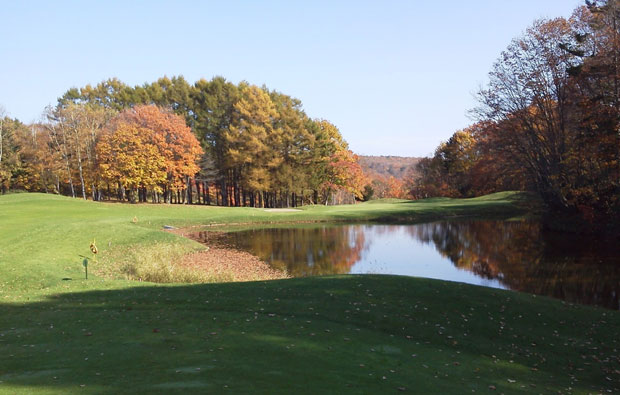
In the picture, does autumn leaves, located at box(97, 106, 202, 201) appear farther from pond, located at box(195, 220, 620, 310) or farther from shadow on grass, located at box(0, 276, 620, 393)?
shadow on grass, located at box(0, 276, 620, 393)

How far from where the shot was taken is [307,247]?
2920 centimetres

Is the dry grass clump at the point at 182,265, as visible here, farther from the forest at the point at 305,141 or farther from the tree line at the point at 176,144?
the tree line at the point at 176,144

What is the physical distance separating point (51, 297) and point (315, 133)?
52693mm

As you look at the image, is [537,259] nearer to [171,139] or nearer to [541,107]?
[541,107]

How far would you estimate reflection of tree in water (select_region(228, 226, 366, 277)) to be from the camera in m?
23.3

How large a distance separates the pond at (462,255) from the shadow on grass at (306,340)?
5.68 m

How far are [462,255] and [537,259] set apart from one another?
13.4 feet

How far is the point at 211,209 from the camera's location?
161 ft

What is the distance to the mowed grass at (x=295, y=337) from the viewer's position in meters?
6.10

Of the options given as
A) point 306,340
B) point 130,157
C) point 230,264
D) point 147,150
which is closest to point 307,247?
point 230,264

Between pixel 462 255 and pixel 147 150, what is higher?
pixel 147 150

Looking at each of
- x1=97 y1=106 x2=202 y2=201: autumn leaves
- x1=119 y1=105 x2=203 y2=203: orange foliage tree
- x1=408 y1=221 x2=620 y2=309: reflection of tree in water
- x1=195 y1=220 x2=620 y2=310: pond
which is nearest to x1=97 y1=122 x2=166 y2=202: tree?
x1=97 y1=106 x2=202 y2=201: autumn leaves

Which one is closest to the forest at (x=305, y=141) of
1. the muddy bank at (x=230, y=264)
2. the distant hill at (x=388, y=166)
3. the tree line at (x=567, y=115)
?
the tree line at (x=567, y=115)

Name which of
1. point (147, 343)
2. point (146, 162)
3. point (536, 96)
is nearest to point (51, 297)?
point (147, 343)
